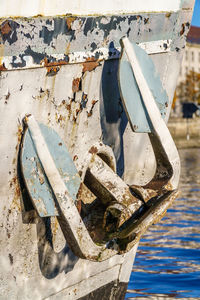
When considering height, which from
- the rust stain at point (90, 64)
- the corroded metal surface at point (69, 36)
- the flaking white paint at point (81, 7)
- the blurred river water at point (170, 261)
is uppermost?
the flaking white paint at point (81, 7)

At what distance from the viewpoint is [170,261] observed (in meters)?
8.53

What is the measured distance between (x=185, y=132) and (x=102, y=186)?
142 ft

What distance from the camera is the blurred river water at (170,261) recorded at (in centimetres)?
677

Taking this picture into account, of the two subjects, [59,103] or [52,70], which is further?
[59,103]

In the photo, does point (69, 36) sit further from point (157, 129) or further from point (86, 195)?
point (86, 195)

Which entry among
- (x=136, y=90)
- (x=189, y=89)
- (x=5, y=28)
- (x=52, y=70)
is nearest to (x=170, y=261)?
(x=136, y=90)

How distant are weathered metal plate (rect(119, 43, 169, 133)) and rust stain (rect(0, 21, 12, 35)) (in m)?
0.71

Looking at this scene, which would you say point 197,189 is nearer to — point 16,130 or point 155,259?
point 155,259

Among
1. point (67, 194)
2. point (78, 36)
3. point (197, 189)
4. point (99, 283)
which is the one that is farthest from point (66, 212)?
point (197, 189)

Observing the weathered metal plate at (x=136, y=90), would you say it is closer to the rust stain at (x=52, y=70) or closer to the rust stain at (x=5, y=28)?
the rust stain at (x=52, y=70)

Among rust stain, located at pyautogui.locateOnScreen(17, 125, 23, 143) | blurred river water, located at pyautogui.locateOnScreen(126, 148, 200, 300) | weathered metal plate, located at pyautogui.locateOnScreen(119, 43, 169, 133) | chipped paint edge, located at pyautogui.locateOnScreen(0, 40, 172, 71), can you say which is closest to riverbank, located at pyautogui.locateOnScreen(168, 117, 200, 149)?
blurred river water, located at pyautogui.locateOnScreen(126, 148, 200, 300)

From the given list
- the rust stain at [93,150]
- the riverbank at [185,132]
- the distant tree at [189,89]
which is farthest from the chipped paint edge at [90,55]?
the distant tree at [189,89]

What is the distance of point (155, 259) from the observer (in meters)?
8.72

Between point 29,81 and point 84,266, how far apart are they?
4.13 feet
